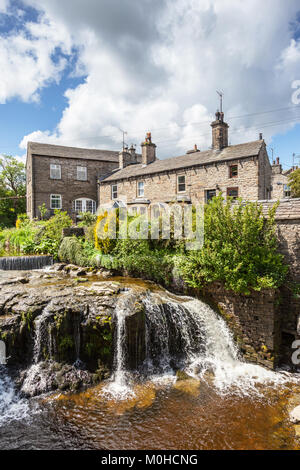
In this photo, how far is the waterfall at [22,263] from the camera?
43.5ft

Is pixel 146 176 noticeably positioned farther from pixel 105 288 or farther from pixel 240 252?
pixel 240 252

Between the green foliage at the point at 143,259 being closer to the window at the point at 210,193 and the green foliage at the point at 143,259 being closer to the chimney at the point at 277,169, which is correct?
the window at the point at 210,193

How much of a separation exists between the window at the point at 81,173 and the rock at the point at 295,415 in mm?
26007

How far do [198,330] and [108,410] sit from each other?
3566 millimetres

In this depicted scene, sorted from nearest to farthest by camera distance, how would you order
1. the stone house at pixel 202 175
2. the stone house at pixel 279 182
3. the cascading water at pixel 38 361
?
the cascading water at pixel 38 361 → the stone house at pixel 202 175 → the stone house at pixel 279 182

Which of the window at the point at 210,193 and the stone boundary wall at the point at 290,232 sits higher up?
the window at the point at 210,193

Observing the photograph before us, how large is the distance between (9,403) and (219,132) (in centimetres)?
2025

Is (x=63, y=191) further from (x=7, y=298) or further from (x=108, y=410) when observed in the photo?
(x=108, y=410)

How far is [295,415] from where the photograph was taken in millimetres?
5543

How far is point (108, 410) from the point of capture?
5695 millimetres

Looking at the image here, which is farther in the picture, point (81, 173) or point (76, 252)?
point (81, 173)

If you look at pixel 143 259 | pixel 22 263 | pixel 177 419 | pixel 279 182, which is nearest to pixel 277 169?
pixel 279 182

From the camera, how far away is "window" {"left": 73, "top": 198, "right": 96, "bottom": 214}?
2753cm

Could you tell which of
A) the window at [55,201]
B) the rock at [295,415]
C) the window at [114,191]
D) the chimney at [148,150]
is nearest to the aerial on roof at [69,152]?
the window at [55,201]
